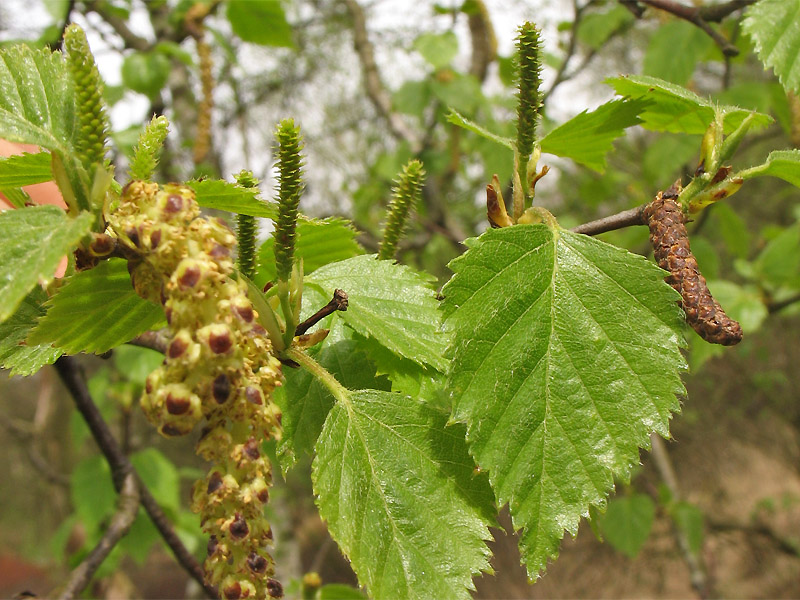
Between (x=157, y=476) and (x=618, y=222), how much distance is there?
135 inches

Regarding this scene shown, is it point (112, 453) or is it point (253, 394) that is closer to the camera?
point (253, 394)

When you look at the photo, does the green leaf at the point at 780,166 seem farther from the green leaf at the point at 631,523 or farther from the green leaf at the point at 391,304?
the green leaf at the point at 631,523

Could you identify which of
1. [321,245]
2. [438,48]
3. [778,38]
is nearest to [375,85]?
[438,48]

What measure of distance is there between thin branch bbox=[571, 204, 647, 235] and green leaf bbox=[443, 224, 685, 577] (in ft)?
0.35

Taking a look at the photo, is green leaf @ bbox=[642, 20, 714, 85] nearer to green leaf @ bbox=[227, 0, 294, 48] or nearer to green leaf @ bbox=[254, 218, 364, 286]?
green leaf @ bbox=[227, 0, 294, 48]

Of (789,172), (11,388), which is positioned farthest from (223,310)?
(11,388)

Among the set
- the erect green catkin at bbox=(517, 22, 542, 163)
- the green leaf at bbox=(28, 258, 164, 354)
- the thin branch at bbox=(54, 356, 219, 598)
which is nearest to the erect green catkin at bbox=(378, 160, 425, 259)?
the erect green catkin at bbox=(517, 22, 542, 163)

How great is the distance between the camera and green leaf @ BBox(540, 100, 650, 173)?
0.98 m

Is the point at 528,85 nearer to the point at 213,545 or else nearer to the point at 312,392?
the point at 312,392

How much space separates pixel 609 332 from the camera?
754 millimetres

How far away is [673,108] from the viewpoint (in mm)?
1038

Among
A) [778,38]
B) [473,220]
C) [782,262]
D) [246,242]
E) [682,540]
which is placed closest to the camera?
[246,242]

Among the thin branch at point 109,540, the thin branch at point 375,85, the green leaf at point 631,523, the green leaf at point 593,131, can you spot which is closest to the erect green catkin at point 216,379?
the green leaf at point 593,131

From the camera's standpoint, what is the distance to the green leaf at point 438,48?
3586mm
